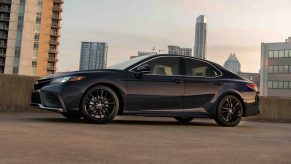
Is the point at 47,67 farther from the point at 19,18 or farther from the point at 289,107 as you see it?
the point at 289,107

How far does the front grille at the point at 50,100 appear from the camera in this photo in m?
8.03

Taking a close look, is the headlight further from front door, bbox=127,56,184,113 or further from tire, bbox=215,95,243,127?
tire, bbox=215,95,243,127

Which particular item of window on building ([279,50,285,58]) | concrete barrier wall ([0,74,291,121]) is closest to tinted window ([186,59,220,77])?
concrete barrier wall ([0,74,291,121])

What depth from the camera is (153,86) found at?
8727mm

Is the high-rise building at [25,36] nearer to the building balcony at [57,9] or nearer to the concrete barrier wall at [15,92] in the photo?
the building balcony at [57,9]

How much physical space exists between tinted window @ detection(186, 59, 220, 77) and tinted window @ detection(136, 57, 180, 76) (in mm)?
255

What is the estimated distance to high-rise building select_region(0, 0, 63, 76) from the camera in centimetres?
8519

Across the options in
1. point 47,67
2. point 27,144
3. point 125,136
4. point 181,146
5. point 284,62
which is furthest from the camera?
point 47,67

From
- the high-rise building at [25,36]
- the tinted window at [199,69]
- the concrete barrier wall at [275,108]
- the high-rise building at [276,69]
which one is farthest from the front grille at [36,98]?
the high-rise building at [25,36]

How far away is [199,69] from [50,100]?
3.19 meters

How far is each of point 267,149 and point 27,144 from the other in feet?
9.86

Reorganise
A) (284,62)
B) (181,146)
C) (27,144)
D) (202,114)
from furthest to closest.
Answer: (284,62)
(202,114)
(181,146)
(27,144)

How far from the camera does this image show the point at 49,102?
811 cm

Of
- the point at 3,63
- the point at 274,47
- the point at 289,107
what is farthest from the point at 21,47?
the point at 289,107
